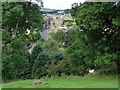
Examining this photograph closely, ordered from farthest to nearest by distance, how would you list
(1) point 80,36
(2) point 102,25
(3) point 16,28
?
1. (3) point 16,28
2. (1) point 80,36
3. (2) point 102,25

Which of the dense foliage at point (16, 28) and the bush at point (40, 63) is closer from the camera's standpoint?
the dense foliage at point (16, 28)

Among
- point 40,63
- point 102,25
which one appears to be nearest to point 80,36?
point 102,25

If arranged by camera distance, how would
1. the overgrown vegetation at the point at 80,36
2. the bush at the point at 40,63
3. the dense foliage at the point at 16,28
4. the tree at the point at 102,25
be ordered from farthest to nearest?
the bush at the point at 40,63 < the dense foliage at the point at 16,28 < the overgrown vegetation at the point at 80,36 < the tree at the point at 102,25

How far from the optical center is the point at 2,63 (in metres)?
13.8

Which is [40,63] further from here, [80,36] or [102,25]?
[102,25]

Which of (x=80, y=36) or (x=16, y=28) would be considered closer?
(x=80, y=36)

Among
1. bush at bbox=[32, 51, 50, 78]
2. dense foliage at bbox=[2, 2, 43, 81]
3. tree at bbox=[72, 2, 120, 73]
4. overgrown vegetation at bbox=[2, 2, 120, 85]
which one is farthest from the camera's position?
bush at bbox=[32, 51, 50, 78]

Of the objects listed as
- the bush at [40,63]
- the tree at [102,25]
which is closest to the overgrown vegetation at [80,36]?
the tree at [102,25]

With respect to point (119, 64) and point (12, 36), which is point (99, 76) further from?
point (12, 36)

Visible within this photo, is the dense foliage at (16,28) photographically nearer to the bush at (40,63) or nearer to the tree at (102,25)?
the tree at (102,25)

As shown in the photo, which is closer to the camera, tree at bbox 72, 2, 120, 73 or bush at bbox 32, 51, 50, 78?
tree at bbox 72, 2, 120, 73

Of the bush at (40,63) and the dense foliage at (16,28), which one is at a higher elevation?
the dense foliage at (16,28)

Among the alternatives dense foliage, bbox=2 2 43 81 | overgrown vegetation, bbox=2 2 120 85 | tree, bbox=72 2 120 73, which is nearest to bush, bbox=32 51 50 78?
overgrown vegetation, bbox=2 2 120 85

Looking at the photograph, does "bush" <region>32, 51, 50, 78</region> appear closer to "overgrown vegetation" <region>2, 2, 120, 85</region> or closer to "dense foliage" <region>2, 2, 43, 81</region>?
"overgrown vegetation" <region>2, 2, 120, 85</region>
